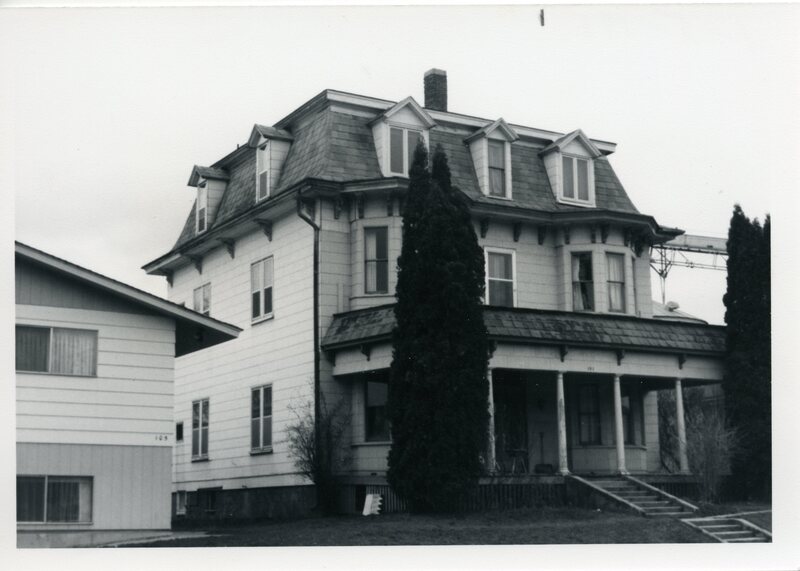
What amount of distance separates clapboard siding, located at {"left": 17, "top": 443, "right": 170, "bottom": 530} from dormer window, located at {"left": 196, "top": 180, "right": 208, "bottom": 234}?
44.8 feet

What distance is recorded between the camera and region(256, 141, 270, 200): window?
109 ft

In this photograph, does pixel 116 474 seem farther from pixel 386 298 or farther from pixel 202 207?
pixel 202 207

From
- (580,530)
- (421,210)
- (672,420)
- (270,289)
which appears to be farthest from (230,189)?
(672,420)

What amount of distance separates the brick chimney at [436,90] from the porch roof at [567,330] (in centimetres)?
728

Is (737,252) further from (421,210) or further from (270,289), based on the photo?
(270,289)

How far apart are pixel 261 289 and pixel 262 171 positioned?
322 cm

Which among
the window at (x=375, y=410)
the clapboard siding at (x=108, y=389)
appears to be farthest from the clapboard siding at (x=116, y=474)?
the window at (x=375, y=410)

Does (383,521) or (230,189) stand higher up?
(230,189)

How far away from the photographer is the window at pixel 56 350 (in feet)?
Answer: 74.6

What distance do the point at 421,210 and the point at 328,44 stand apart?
3966 millimetres

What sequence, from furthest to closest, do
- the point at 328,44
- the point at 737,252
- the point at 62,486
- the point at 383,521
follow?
Answer: 1. the point at 737,252
2. the point at 328,44
3. the point at 383,521
4. the point at 62,486

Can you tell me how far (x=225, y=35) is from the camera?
999 inches

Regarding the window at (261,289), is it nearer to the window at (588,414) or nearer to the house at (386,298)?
the house at (386,298)

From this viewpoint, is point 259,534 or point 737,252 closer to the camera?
point 259,534
